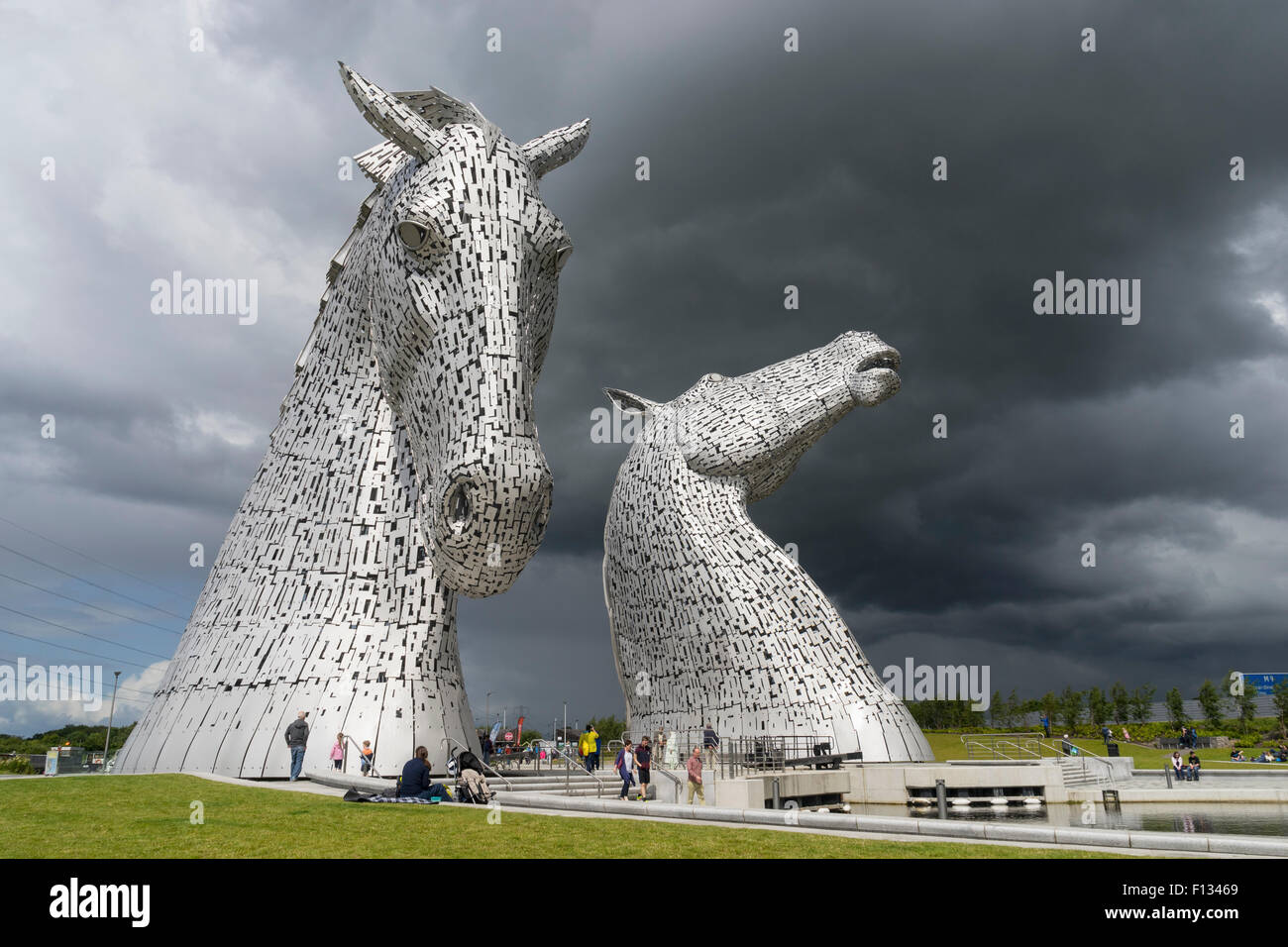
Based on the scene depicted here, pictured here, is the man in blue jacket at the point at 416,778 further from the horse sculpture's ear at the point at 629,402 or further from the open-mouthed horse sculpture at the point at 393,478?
the horse sculpture's ear at the point at 629,402

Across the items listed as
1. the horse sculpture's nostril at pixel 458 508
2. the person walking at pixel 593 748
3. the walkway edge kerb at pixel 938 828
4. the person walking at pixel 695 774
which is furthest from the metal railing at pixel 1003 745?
the horse sculpture's nostril at pixel 458 508

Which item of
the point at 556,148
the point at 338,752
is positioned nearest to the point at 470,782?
the point at 338,752

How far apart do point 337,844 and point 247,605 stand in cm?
333

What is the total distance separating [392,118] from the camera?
6.61 m

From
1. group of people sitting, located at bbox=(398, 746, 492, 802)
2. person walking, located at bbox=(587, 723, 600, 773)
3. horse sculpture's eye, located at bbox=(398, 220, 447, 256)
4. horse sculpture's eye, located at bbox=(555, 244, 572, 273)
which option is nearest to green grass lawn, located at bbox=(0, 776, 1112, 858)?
group of people sitting, located at bbox=(398, 746, 492, 802)

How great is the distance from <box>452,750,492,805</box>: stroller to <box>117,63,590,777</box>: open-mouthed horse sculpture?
23 centimetres

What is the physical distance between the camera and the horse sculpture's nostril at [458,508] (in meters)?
5.59

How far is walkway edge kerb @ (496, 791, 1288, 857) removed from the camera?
566 centimetres

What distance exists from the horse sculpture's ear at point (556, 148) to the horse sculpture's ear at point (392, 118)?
80cm

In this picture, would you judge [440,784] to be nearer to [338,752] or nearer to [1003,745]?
[338,752]

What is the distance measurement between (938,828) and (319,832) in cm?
466

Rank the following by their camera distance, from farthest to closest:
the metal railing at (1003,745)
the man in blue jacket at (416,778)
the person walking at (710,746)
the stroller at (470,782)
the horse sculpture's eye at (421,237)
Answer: the metal railing at (1003,745) < the person walking at (710,746) < the stroller at (470,782) < the man in blue jacket at (416,778) < the horse sculpture's eye at (421,237)
